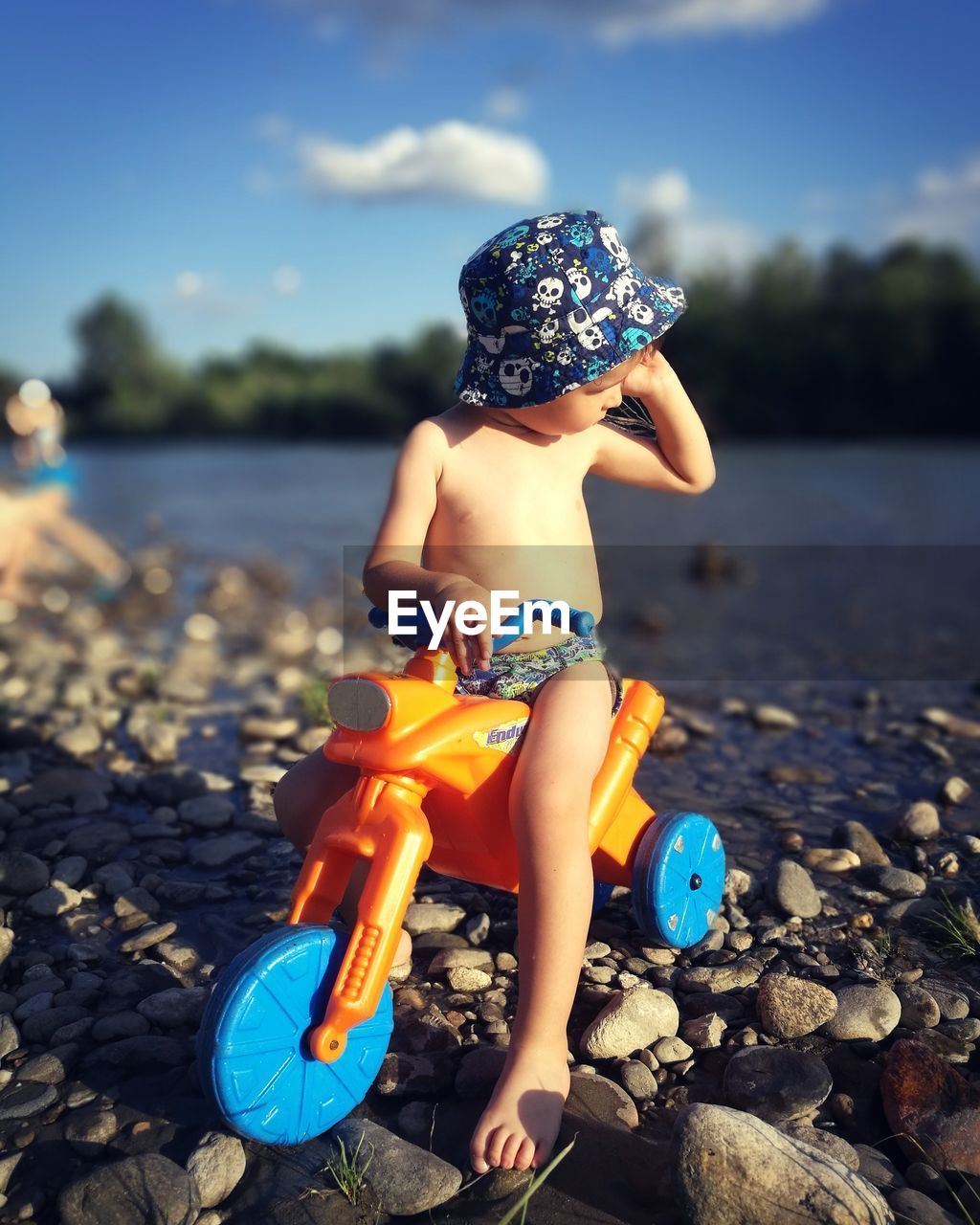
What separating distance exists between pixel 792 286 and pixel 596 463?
40.1 metres

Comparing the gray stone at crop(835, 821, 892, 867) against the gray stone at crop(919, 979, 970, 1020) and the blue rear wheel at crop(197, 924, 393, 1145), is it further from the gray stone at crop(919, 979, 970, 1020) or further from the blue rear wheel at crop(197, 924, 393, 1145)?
the blue rear wheel at crop(197, 924, 393, 1145)

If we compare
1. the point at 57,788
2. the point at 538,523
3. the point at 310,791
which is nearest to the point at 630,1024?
the point at 310,791

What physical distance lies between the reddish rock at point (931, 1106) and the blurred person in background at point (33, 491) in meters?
7.07

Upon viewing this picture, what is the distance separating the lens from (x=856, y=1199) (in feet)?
5.07

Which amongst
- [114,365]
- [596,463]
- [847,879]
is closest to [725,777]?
[847,879]

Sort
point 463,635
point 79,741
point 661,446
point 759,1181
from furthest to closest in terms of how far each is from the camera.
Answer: point 79,741 → point 661,446 → point 463,635 → point 759,1181

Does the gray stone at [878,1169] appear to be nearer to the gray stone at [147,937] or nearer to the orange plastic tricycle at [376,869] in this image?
the orange plastic tricycle at [376,869]

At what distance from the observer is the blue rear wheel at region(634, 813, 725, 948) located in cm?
226

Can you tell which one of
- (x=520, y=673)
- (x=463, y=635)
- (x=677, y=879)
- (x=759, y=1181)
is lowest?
(x=759, y=1181)

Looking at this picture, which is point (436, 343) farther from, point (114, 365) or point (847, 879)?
point (847, 879)

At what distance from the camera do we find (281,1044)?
1.71 metres

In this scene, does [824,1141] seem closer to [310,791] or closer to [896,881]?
[896,881]

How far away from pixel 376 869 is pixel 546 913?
33 centimetres

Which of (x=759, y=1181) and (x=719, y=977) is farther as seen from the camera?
(x=719, y=977)
